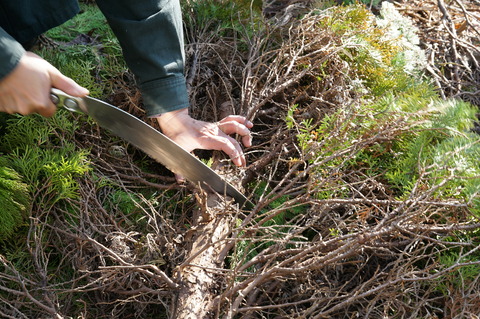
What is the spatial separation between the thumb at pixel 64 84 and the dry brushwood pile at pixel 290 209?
519mm

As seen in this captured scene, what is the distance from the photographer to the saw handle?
1.73 meters

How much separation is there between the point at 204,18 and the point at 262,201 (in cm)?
137

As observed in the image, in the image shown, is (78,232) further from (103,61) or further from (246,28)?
(246,28)

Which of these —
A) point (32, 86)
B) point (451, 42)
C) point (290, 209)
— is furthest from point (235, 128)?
point (451, 42)

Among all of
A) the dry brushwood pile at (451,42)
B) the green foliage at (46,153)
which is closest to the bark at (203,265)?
the green foliage at (46,153)

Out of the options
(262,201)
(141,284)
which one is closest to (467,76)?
(262,201)

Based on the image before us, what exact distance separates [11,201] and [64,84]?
1.90 ft

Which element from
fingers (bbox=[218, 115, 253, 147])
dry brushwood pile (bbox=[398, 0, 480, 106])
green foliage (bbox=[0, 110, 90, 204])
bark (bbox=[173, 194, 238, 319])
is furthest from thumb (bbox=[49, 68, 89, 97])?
dry brushwood pile (bbox=[398, 0, 480, 106])

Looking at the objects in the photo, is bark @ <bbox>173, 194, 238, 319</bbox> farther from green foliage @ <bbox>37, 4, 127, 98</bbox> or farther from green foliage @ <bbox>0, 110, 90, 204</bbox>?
green foliage @ <bbox>37, 4, 127, 98</bbox>

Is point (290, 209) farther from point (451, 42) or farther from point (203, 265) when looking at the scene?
point (451, 42)

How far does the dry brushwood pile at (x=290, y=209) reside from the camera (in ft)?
6.01

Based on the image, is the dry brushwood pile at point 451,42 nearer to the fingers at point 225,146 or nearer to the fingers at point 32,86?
the fingers at point 225,146

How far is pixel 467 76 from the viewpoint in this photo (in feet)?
10.2

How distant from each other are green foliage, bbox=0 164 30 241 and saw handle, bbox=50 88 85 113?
44cm
